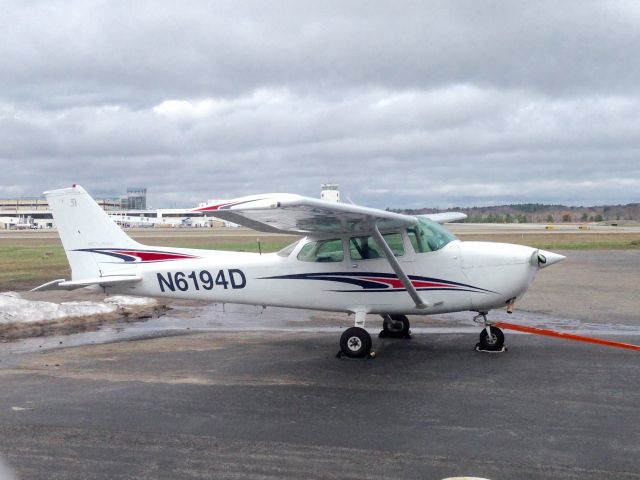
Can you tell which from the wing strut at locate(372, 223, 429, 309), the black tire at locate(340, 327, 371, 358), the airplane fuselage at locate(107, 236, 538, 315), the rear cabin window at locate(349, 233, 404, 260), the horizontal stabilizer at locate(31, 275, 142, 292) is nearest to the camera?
the wing strut at locate(372, 223, 429, 309)

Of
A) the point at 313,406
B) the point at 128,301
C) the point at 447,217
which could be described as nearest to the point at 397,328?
the point at 447,217

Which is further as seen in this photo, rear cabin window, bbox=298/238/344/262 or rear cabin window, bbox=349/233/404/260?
rear cabin window, bbox=298/238/344/262

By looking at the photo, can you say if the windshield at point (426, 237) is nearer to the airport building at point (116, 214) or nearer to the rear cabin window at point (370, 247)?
the rear cabin window at point (370, 247)

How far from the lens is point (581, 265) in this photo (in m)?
25.3

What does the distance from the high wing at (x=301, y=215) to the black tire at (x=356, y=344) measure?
5.34 ft

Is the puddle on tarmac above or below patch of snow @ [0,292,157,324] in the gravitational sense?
below

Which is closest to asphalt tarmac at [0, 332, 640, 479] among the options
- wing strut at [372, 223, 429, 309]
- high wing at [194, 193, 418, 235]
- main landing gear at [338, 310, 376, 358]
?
main landing gear at [338, 310, 376, 358]

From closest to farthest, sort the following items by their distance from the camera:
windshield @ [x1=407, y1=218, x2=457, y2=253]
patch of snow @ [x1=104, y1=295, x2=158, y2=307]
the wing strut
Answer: the wing strut, windshield @ [x1=407, y1=218, x2=457, y2=253], patch of snow @ [x1=104, y1=295, x2=158, y2=307]

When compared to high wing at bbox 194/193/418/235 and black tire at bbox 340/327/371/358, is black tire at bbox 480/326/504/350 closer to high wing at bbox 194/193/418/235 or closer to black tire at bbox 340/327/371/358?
black tire at bbox 340/327/371/358

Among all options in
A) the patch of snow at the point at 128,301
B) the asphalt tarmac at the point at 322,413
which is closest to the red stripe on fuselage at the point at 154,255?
the asphalt tarmac at the point at 322,413

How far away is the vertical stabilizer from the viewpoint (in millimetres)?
11195

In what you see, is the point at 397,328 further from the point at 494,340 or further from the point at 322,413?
the point at 322,413

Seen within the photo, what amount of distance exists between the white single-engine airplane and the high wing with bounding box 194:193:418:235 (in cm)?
3

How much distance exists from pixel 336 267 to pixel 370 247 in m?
0.64
